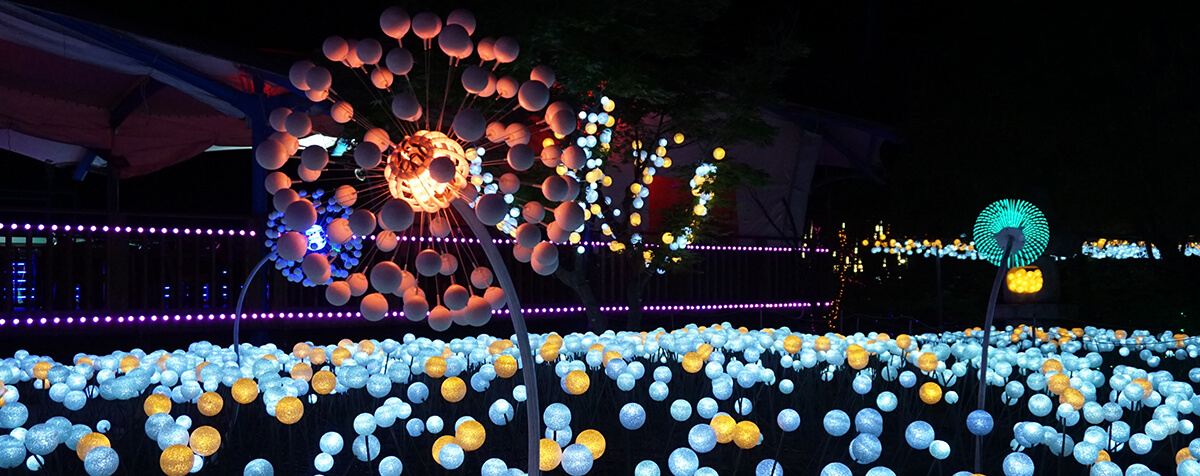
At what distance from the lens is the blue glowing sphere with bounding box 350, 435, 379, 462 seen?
333cm

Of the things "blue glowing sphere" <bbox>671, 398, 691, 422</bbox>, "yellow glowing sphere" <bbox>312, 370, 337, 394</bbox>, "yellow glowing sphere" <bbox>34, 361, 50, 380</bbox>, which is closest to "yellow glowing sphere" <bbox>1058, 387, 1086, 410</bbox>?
"blue glowing sphere" <bbox>671, 398, 691, 422</bbox>

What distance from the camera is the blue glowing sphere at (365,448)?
10.9ft

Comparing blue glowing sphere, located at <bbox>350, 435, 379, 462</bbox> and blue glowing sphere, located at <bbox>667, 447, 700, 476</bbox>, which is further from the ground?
blue glowing sphere, located at <bbox>667, 447, 700, 476</bbox>

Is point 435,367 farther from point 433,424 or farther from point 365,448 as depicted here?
point 365,448

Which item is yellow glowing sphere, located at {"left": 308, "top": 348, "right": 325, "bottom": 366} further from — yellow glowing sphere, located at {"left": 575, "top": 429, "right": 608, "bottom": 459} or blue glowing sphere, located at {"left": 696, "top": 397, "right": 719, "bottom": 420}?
yellow glowing sphere, located at {"left": 575, "top": 429, "right": 608, "bottom": 459}

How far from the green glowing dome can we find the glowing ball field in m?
0.62

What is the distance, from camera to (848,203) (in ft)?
58.0

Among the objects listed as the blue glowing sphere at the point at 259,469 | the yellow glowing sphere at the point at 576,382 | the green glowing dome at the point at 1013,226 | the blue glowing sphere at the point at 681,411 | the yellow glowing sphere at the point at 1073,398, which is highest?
the green glowing dome at the point at 1013,226

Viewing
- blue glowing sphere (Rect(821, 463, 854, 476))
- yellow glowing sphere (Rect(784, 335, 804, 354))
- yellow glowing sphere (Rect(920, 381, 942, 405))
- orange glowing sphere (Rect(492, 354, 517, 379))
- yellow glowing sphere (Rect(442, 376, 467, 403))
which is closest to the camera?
blue glowing sphere (Rect(821, 463, 854, 476))

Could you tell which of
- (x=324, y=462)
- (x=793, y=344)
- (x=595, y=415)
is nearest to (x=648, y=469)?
(x=324, y=462)

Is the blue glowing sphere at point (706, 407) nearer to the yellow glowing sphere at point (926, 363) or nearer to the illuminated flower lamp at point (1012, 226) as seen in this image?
the yellow glowing sphere at point (926, 363)

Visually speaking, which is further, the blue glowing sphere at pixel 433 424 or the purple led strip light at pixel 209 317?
the purple led strip light at pixel 209 317

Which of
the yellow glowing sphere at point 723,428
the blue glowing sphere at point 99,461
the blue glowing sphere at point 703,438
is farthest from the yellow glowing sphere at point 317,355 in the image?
the blue glowing sphere at point 703,438

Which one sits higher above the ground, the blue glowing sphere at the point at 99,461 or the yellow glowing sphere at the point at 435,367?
the yellow glowing sphere at the point at 435,367
